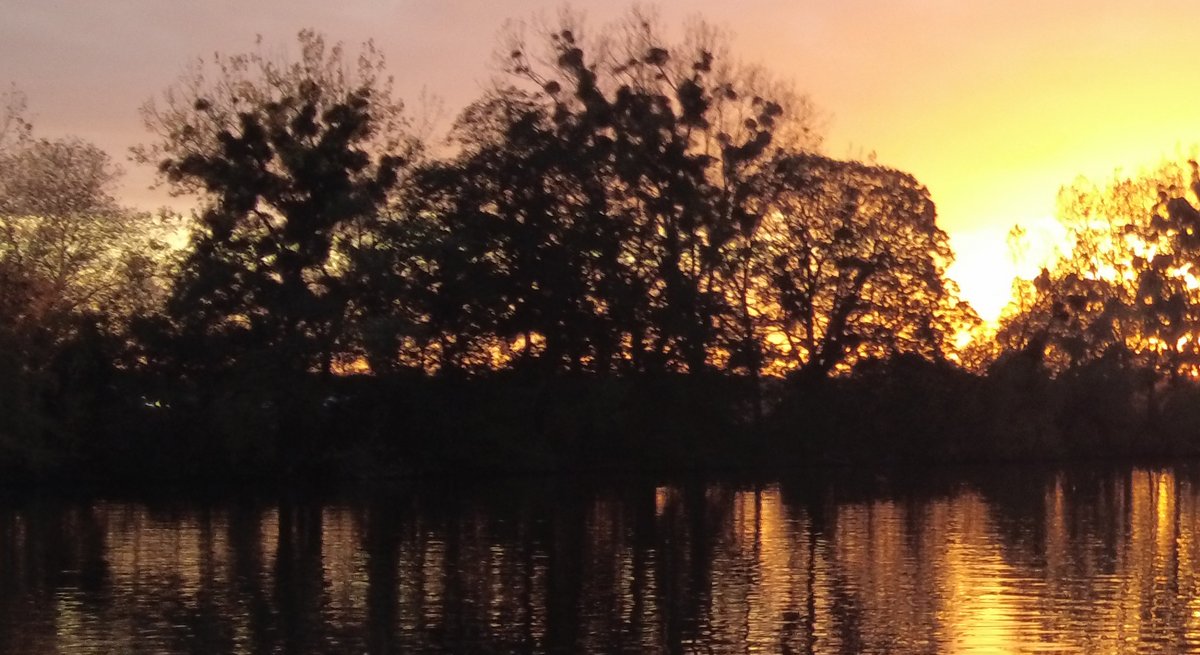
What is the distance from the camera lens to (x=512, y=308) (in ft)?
193

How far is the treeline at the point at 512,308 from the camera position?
5225cm

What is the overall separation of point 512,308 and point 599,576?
33.2 meters

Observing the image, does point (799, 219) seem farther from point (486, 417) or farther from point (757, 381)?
point (486, 417)

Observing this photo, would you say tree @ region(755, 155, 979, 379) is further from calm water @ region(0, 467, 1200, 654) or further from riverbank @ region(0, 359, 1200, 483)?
calm water @ region(0, 467, 1200, 654)

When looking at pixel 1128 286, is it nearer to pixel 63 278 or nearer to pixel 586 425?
pixel 586 425

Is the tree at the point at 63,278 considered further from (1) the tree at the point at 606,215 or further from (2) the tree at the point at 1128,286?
(2) the tree at the point at 1128,286

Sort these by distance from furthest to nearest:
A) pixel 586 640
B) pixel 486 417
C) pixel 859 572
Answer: pixel 486 417 < pixel 859 572 < pixel 586 640

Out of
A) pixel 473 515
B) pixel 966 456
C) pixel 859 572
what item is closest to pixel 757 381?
pixel 966 456

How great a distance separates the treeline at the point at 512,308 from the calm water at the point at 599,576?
28.5ft

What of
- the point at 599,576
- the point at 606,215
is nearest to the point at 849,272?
the point at 606,215

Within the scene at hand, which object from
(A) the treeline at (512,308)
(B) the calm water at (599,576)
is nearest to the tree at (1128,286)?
(A) the treeline at (512,308)

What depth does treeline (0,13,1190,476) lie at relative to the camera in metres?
52.2

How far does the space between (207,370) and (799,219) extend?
25.7 m

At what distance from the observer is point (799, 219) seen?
6556 centimetres
